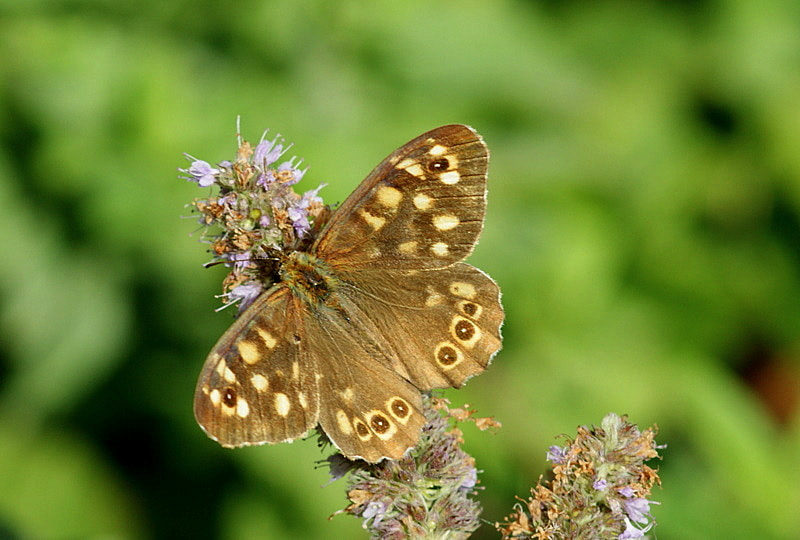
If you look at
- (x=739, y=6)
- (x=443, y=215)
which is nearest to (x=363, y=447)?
(x=443, y=215)

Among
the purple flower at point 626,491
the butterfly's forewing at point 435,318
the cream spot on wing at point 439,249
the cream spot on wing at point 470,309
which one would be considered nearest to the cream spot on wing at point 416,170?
the cream spot on wing at point 439,249

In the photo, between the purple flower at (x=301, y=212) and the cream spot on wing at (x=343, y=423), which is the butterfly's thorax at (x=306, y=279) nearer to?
the purple flower at (x=301, y=212)

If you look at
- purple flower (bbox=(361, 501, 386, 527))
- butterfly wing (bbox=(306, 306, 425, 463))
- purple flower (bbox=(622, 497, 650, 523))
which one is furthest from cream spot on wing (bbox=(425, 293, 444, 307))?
purple flower (bbox=(622, 497, 650, 523))

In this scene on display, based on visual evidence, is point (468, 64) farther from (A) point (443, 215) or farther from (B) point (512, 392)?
(A) point (443, 215)

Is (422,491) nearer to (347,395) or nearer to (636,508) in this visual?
(347,395)

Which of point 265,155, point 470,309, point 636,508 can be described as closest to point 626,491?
point 636,508

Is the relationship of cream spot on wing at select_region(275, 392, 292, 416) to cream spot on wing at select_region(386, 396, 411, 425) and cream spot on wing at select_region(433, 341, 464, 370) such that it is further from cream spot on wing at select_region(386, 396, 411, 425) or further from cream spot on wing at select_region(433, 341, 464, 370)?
cream spot on wing at select_region(433, 341, 464, 370)
